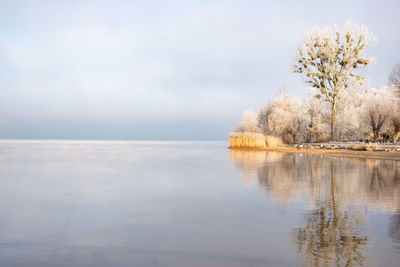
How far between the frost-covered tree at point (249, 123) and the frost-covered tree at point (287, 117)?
207 centimetres

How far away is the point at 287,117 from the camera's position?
38.2 meters

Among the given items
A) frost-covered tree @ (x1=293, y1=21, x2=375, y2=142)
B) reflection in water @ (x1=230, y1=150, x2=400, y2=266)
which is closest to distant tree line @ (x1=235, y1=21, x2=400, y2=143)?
frost-covered tree @ (x1=293, y1=21, x2=375, y2=142)

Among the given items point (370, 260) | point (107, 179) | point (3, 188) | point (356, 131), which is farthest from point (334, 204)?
point (356, 131)

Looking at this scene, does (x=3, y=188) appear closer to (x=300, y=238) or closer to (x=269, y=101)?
(x=300, y=238)

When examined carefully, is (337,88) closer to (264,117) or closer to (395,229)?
(264,117)

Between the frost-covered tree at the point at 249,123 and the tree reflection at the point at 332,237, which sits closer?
the tree reflection at the point at 332,237

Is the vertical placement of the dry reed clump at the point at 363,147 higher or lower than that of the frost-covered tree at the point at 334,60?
lower

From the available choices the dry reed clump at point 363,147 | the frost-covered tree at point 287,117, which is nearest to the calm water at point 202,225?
the dry reed clump at point 363,147

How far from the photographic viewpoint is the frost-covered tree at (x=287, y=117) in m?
38.3

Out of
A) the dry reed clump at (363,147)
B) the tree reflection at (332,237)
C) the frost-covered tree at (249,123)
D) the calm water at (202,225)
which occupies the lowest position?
the calm water at (202,225)

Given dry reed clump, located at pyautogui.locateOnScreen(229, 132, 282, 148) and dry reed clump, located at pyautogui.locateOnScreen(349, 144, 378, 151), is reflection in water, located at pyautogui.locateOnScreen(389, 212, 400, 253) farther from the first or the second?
dry reed clump, located at pyautogui.locateOnScreen(229, 132, 282, 148)

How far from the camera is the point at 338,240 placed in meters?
4.07

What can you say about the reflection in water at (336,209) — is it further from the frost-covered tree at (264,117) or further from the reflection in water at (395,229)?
the frost-covered tree at (264,117)

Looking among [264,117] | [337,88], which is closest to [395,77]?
[337,88]
